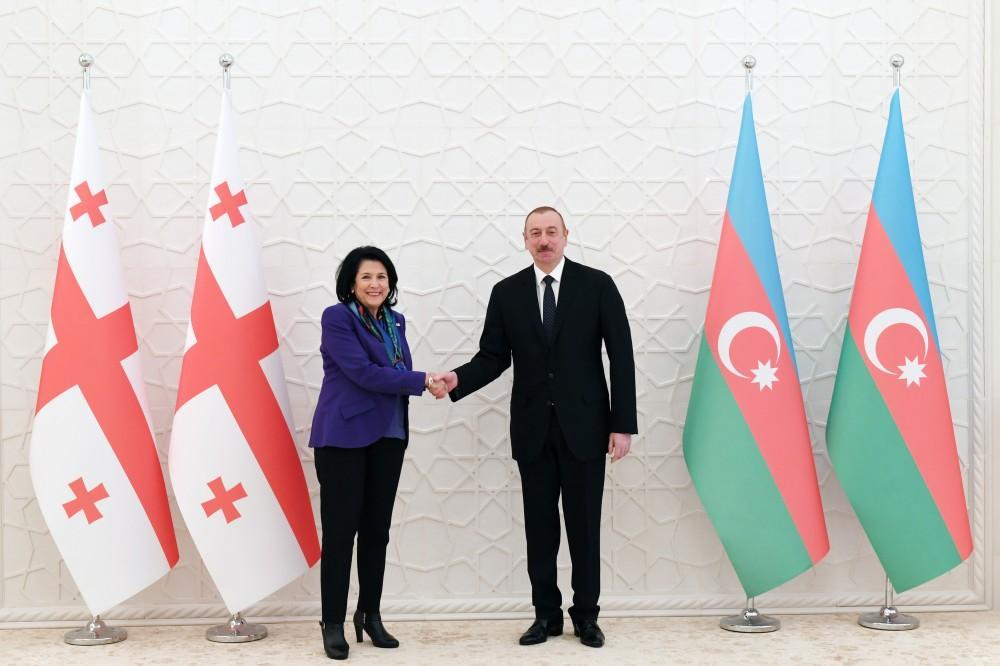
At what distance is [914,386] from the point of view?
3.09 m

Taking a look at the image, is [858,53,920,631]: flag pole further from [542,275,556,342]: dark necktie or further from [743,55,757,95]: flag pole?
[542,275,556,342]: dark necktie

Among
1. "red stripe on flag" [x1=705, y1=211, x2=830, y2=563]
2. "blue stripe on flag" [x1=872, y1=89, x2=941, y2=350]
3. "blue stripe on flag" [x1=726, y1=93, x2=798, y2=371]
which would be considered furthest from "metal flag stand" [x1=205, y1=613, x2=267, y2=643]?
"blue stripe on flag" [x1=872, y1=89, x2=941, y2=350]

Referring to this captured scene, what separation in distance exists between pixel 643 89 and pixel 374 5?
3.43 feet

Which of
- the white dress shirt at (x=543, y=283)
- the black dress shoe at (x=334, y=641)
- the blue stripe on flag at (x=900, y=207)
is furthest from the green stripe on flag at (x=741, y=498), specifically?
the black dress shoe at (x=334, y=641)

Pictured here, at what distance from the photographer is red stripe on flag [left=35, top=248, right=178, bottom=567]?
9.81ft

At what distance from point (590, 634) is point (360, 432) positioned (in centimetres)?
100

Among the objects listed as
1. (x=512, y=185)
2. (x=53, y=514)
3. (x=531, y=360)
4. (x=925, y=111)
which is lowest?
(x=53, y=514)

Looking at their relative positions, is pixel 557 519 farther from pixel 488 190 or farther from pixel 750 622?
pixel 488 190

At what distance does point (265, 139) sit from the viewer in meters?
3.37

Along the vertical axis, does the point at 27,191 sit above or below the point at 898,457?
above

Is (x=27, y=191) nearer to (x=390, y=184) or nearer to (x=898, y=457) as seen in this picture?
(x=390, y=184)

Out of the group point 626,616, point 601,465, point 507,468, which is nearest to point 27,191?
point 507,468

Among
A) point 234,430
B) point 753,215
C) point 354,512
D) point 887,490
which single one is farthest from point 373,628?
point 753,215

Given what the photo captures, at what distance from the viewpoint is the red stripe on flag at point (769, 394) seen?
3.09 meters
